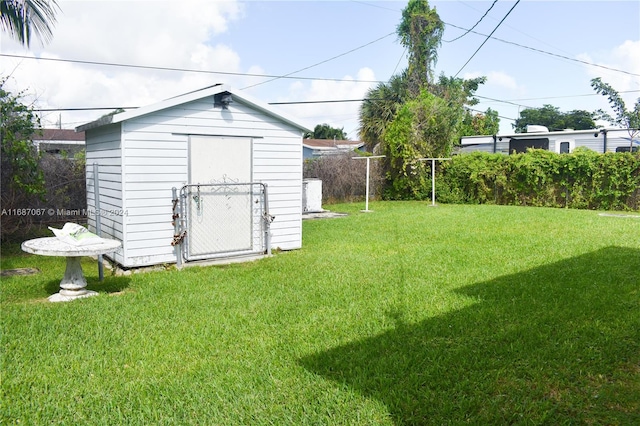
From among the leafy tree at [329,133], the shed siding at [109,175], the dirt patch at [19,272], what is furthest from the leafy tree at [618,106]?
the dirt patch at [19,272]

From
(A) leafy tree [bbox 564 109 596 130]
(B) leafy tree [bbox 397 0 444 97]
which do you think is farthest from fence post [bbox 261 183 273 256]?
(A) leafy tree [bbox 564 109 596 130]

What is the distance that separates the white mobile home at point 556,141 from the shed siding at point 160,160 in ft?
42.0

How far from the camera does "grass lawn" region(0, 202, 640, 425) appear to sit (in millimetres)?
3061

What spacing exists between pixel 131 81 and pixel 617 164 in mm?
17112

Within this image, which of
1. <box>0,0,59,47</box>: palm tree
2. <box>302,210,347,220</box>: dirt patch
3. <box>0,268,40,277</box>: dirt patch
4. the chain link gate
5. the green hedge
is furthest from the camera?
the green hedge

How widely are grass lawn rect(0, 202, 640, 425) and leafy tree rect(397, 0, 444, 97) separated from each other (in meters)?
18.7

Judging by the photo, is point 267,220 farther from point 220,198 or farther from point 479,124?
point 479,124

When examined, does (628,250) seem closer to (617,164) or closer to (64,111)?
(617,164)

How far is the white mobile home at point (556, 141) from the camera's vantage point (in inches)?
716

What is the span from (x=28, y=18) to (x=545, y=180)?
15.1 meters

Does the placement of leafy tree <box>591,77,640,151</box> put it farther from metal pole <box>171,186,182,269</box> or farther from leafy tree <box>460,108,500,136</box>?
metal pole <box>171,186,182,269</box>

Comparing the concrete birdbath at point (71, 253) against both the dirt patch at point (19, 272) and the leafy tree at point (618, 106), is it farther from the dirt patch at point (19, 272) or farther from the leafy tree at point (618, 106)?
the leafy tree at point (618, 106)

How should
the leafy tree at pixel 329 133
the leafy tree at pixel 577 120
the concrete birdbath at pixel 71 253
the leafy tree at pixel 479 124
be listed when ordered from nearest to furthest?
the concrete birdbath at pixel 71 253 < the leafy tree at pixel 479 124 < the leafy tree at pixel 577 120 < the leafy tree at pixel 329 133

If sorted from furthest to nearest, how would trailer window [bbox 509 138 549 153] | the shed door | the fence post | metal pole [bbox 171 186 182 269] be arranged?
1. trailer window [bbox 509 138 549 153]
2. the fence post
3. the shed door
4. metal pole [bbox 171 186 182 269]
